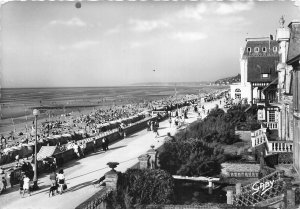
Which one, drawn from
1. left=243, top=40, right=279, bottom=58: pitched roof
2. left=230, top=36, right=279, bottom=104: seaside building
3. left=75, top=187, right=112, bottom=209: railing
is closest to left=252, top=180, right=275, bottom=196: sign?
left=75, top=187, right=112, bottom=209: railing

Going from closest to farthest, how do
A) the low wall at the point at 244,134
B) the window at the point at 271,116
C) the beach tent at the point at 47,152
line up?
1. the beach tent at the point at 47,152
2. the low wall at the point at 244,134
3. the window at the point at 271,116

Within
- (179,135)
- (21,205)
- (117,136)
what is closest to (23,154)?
(117,136)

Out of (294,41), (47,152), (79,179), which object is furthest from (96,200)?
(294,41)

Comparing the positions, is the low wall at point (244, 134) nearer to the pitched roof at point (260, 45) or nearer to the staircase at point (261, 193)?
the staircase at point (261, 193)

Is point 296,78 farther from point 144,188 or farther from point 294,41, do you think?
point 144,188

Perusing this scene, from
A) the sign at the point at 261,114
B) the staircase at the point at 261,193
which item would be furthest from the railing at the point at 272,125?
the staircase at the point at 261,193

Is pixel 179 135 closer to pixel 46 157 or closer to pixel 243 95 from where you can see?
pixel 46 157

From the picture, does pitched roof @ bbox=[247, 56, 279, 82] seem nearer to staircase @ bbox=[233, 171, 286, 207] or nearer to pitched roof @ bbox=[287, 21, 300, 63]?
pitched roof @ bbox=[287, 21, 300, 63]
